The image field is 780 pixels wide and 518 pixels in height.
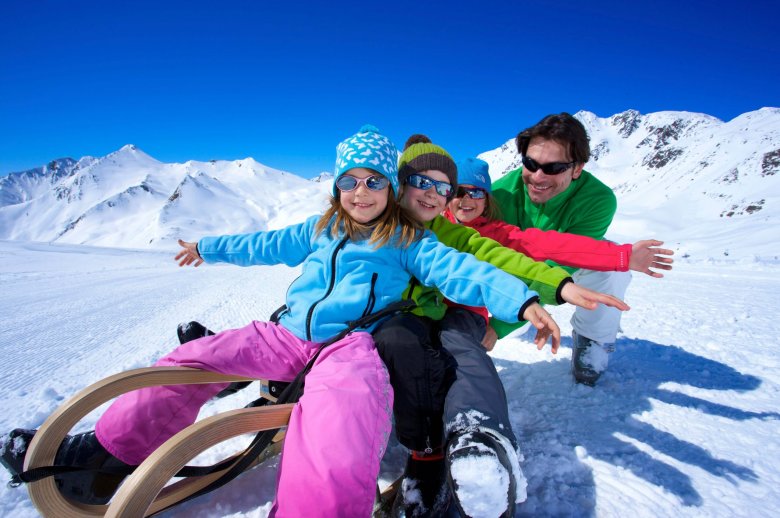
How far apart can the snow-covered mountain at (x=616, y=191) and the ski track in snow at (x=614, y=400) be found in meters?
1.86

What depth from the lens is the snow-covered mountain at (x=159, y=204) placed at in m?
85.8

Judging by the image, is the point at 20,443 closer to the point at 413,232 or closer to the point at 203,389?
the point at 203,389

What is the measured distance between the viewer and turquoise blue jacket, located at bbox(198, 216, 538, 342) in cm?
153

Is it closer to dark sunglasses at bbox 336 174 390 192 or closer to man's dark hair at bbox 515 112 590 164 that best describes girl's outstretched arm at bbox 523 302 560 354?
dark sunglasses at bbox 336 174 390 192

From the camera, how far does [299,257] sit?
2.29 m

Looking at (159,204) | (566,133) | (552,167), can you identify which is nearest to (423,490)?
(552,167)

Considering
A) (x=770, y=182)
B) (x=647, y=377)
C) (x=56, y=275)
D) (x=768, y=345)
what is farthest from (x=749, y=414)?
(x=770, y=182)

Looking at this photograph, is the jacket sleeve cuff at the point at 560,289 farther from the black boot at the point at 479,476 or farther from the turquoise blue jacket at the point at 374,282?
the black boot at the point at 479,476

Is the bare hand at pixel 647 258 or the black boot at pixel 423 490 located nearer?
the black boot at pixel 423 490

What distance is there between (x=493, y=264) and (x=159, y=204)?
140053mm

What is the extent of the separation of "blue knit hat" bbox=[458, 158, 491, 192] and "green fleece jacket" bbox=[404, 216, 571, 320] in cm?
46

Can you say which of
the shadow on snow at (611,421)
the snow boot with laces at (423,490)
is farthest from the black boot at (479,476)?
the shadow on snow at (611,421)

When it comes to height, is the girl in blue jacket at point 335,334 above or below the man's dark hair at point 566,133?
below

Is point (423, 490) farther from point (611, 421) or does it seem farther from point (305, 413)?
point (611, 421)
